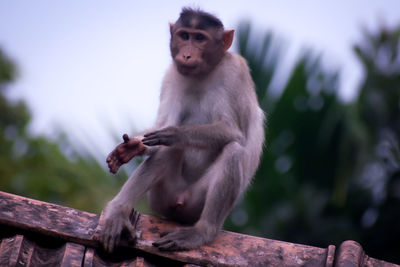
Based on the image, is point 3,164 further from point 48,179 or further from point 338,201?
point 338,201

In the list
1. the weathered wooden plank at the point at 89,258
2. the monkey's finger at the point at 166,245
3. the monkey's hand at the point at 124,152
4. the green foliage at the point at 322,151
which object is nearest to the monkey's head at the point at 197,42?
the monkey's hand at the point at 124,152

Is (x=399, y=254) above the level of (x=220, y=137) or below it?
below

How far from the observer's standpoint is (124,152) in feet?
16.9

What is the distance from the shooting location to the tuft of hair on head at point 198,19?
6.11m

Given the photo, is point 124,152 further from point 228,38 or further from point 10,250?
point 228,38

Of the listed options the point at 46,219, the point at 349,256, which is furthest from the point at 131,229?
the point at 349,256

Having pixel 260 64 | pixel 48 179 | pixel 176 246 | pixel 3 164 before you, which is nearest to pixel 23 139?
pixel 3 164

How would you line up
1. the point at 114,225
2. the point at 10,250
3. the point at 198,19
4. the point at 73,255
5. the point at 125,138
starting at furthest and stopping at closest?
the point at 198,19 < the point at 125,138 < the point at 114,225 < the point at 73,255 < the point at 10,250

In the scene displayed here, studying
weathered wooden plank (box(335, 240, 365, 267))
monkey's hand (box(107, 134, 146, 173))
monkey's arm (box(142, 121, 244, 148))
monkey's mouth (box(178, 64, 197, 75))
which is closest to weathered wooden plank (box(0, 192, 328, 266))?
weathered wooden plank (box(335, 240, 365, 267))

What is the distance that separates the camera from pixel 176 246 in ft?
15.7

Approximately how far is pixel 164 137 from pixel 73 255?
1.52 metres

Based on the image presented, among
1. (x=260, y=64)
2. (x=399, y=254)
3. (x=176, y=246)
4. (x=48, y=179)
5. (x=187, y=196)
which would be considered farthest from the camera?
(x=48, y=179)

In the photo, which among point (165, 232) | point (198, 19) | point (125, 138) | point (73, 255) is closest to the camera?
point (73, 255)

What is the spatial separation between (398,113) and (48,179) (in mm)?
9215
